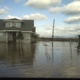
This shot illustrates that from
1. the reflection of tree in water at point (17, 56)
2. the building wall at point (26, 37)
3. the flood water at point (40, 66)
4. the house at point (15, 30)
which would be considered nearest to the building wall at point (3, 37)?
the house at point (15, 30)

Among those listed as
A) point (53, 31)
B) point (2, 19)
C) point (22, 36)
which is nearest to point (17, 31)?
point (22, 36)

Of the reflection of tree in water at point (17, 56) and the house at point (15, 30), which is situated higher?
the house at point (15, 30)

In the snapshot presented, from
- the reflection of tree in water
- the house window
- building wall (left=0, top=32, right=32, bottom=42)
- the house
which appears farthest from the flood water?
the house window

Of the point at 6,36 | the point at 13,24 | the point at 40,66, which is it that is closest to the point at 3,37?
the point at 6,36

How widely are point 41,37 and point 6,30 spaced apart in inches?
1598

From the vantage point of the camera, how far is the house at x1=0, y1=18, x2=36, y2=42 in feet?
164

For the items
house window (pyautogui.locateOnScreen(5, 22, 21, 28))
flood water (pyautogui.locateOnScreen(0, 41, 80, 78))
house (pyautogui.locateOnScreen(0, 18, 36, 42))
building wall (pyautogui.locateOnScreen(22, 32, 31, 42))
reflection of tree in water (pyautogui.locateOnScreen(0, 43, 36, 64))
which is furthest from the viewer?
house window (pyautogui.locateOnScreen(5, 22, 21, 28))

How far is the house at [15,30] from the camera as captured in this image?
50.0 m

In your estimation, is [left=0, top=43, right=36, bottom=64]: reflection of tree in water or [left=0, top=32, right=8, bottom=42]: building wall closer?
[left=0, top=43, right=36, bottom=64]: reflection of tree in water

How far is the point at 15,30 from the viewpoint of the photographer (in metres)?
50.2

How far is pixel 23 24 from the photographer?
52.2 m

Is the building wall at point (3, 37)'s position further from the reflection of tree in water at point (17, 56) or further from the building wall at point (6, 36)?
the reflection of tree in water at point (17, 56)

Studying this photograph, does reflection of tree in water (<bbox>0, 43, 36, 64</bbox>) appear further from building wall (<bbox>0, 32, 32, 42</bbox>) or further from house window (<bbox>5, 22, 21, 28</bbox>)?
house window (<bbox>5, 22, 21, 28</bbox>)

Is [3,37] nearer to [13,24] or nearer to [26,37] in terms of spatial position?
[13,24]
